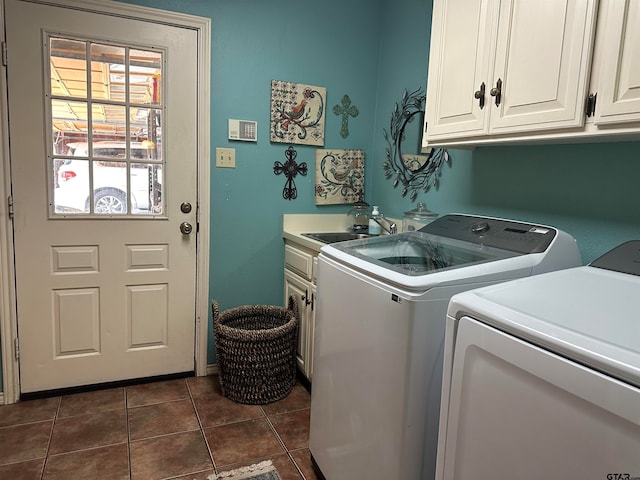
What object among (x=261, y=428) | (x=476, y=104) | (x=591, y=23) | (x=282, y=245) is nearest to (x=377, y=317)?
(x=476, y=104)

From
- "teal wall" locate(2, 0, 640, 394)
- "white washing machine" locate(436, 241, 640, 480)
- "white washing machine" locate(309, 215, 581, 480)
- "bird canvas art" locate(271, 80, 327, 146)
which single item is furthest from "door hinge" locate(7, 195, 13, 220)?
"white washing machine" locate(436, 241, 640, 480)

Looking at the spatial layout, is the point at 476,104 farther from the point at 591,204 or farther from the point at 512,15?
the point at 591,204

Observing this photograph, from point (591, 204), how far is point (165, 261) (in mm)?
2104

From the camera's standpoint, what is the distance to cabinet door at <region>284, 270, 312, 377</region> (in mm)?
2363

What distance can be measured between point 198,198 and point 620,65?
2.03 m

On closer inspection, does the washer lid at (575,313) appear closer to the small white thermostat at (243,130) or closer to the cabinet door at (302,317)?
the cabinet door at (302,317)

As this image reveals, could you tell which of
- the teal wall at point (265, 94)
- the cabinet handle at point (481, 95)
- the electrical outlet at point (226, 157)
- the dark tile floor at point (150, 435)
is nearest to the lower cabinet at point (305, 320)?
the dark tile floor at point (150, 435)

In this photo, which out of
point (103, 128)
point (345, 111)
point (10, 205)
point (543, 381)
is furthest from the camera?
point (345, 111)

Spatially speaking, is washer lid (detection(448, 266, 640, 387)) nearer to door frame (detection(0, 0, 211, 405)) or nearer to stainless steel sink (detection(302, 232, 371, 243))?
stainless steel sink (detection(302, 232, 371, 243))

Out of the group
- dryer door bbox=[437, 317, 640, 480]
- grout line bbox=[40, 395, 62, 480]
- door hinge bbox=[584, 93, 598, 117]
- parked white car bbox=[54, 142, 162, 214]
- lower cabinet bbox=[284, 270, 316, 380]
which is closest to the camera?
dryer door bbox=[437, 317, 640, 480]

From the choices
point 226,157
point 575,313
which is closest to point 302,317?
point 226,157

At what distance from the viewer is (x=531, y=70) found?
132cm

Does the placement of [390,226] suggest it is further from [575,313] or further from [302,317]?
[575,313]

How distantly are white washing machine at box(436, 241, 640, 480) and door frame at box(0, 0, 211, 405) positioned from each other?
5.98ft
